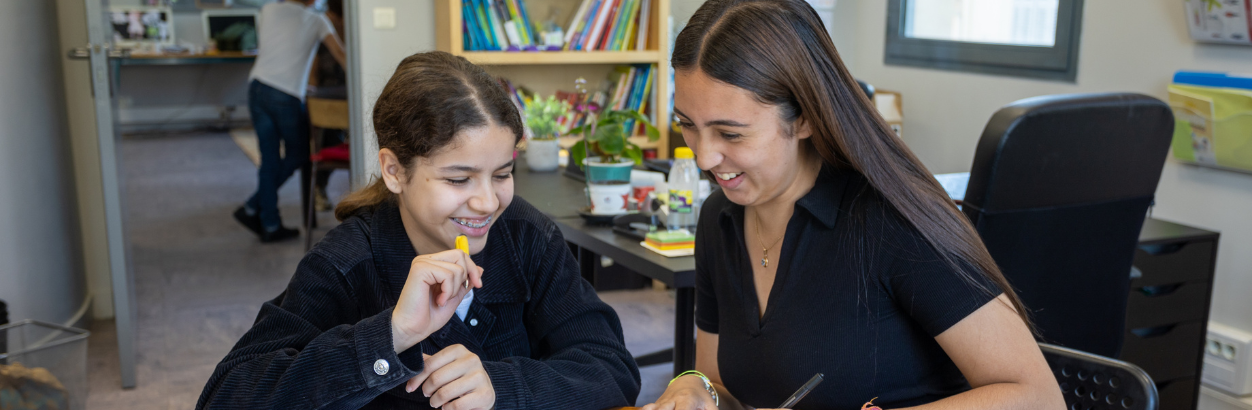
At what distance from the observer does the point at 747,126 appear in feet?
3.82

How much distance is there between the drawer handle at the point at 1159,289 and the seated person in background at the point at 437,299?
1524mm

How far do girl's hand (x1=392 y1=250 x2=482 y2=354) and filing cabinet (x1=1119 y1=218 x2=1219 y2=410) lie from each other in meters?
1.77

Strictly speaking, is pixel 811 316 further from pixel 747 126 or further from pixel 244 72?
pixel 244 72

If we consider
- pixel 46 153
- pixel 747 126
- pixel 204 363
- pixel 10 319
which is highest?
pixel 747 126

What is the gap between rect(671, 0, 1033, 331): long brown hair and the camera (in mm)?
1130

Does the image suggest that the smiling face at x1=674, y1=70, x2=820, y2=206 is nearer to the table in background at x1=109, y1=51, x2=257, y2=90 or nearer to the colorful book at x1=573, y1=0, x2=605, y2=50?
the colorful book at x1=573, y1=0, x2=605, y2=50

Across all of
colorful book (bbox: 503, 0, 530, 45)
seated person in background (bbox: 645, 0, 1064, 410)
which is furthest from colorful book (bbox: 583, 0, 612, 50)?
seated person in background (bbox: 645, 0, 1064, 410)

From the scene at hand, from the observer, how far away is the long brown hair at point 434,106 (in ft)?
3.93

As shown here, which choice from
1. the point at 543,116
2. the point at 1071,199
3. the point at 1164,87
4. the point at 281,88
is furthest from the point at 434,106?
the point at 281,88

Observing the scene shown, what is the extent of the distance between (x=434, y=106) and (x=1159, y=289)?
1.90 metres

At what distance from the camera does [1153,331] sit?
2.30 m

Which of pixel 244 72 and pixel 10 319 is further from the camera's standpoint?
pixel 244 72

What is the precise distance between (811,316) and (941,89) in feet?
8.37

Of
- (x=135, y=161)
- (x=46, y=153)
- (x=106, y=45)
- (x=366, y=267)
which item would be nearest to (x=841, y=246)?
(x=366, y=267)
